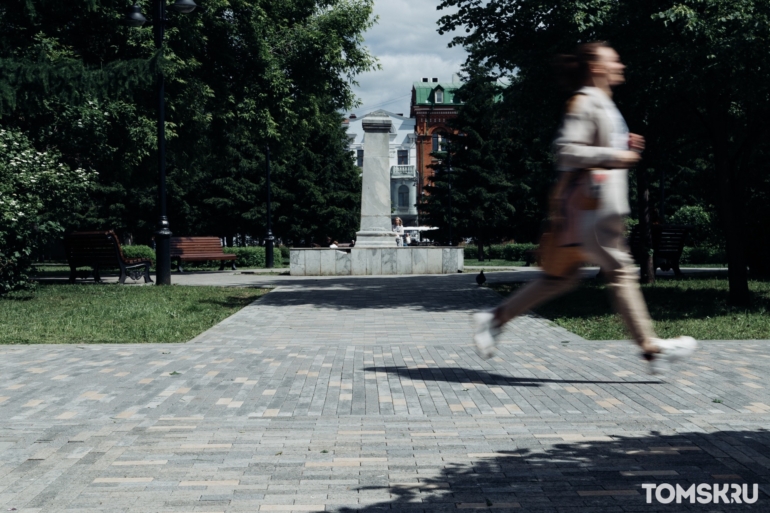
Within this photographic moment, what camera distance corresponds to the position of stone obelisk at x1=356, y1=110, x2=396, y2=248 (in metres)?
25.9

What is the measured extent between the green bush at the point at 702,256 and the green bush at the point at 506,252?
643 centimetres

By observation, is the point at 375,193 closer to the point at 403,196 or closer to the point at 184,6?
the point at 184,6

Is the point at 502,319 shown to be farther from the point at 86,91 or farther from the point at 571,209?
the point at 86,91

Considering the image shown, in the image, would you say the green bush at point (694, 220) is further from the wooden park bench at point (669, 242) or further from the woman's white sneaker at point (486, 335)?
the woman's white sneaker at point (486, 335)

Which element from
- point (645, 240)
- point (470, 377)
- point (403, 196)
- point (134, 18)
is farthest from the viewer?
point (403, 196)

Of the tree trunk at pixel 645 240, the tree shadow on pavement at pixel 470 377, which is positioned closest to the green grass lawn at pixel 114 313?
the tree shadow on pavement at pixel 470 377

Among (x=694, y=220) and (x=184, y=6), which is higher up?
(x=184, y=6)

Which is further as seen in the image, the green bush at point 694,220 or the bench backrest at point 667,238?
the green bush at point 694,220

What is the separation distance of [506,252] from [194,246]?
754 inches

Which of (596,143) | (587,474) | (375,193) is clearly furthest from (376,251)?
(596,143)

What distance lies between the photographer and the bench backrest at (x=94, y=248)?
20.2 m

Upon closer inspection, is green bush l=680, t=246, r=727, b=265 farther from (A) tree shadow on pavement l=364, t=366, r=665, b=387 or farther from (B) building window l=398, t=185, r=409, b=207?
(B) building window l=398, t=185, r=409, b=207

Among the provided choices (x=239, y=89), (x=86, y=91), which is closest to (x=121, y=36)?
(x=239, y=89)

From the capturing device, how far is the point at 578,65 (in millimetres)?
4266
